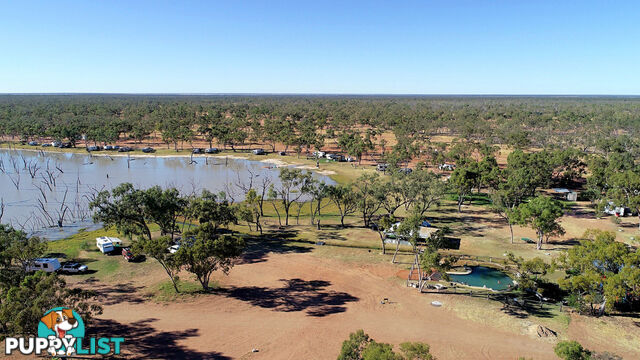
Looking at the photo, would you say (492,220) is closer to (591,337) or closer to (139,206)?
(591,337)

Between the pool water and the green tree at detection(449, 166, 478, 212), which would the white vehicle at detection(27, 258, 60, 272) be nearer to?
the pool water

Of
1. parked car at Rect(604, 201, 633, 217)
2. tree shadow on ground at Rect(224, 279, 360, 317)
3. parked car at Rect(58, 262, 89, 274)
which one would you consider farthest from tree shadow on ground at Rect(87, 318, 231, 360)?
parked car at Rect(604, 201, 633, 217)

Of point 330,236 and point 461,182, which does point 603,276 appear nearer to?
point 330,236

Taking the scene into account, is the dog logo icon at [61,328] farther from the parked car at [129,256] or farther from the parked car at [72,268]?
the parked car at [129,256]

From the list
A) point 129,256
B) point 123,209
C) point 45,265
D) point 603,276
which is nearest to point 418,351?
point 603,276

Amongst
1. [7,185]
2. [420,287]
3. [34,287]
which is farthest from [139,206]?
[7,185]
